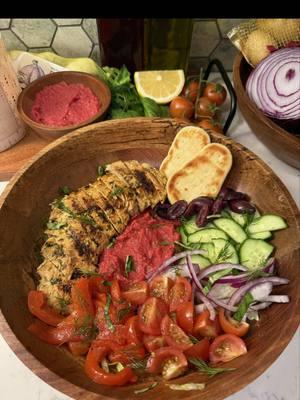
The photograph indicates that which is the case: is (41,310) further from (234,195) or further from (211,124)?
(211,124)

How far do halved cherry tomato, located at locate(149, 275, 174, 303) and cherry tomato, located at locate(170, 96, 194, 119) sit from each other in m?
0.74

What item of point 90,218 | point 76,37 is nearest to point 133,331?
point 90,218

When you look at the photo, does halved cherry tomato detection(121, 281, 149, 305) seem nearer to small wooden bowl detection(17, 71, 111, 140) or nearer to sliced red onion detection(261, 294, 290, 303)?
sliced red onion detection(261, 294, 290, 303)

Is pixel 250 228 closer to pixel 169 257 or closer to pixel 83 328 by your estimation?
pixel 169 257

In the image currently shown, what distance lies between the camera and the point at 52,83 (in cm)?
157

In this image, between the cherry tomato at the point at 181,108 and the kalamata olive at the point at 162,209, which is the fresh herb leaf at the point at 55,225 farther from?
the cherry tomato at the point at 181,108

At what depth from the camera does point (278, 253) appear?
3.96 ft

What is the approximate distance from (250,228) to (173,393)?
0.59 metres

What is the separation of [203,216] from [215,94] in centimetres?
63

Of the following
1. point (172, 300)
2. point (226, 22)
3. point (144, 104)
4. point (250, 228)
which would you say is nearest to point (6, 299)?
point (172, 300)

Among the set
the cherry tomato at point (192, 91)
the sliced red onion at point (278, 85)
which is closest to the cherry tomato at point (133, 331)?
the sliced red onion at point (278, 85)


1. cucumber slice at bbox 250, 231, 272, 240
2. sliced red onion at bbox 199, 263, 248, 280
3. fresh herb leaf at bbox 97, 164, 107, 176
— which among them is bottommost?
sliced red onion at bbox 199, 263, 248, 280

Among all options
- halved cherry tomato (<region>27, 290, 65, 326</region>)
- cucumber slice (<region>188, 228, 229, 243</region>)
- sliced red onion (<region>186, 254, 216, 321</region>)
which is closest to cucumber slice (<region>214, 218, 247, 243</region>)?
cucumber slice (<region>188, 228, 229, 243</region>)

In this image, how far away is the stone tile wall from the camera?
172 cm
